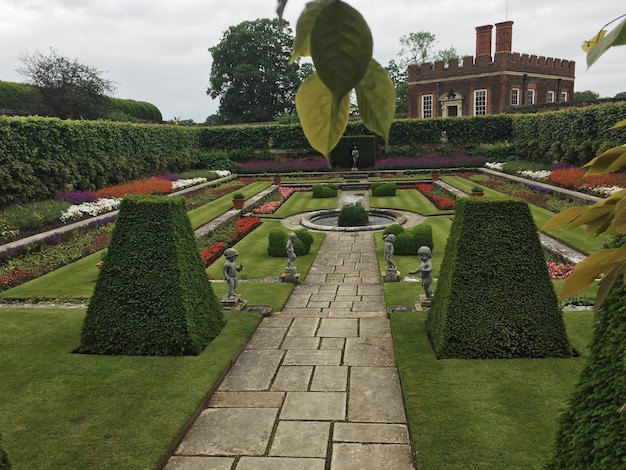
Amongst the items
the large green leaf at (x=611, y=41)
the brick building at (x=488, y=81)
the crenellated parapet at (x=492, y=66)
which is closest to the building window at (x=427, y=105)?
the brick building at (x=488, y=81)

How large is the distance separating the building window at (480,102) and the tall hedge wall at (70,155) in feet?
81.9

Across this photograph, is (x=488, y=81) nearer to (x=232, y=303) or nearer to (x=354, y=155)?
(x=354, y=155)

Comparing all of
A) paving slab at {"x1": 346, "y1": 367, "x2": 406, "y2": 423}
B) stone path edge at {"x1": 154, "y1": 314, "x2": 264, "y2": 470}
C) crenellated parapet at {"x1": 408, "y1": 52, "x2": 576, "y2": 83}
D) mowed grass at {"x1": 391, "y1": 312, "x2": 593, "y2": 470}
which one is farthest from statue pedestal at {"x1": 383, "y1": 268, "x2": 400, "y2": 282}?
crenellated parapet at {"x1": 408, "y1": 52, "x2": 576, "y2": 83}

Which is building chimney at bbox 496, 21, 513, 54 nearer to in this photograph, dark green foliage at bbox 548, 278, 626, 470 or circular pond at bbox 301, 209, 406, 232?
circular pond at bbox 301, 209, 406, 232

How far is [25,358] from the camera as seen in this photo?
18.2 feet

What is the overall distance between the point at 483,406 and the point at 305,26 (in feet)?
15.0

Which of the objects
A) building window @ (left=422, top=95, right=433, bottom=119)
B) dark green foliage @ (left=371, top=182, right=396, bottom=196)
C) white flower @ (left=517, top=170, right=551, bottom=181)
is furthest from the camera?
building window @ (left=422, top=95, right=433, bottom=119)

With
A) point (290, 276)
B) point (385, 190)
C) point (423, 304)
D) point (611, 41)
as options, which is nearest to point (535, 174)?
point (385, 190)

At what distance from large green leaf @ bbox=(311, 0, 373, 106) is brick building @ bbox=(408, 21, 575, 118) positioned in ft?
132

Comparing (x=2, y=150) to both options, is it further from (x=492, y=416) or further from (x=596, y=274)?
(x=596, y=274)

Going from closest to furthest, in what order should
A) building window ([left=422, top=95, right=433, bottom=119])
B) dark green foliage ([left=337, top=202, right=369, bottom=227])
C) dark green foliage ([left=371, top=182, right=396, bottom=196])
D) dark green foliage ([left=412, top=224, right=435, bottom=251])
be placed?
dark green foliage ([left=412, top=224, right=435, bottom=251]), dark green foliage ([left=337, top=202, right=369, bottom=227]), dark green foliage ([left=371, top=182, right=396, bottom=196]), building window ([left=422, top=95, right=433, bottom=119])

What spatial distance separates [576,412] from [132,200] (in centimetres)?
541

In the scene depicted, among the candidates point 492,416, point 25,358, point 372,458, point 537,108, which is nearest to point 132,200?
point 25,358

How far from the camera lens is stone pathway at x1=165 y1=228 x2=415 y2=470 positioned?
3928 mm
